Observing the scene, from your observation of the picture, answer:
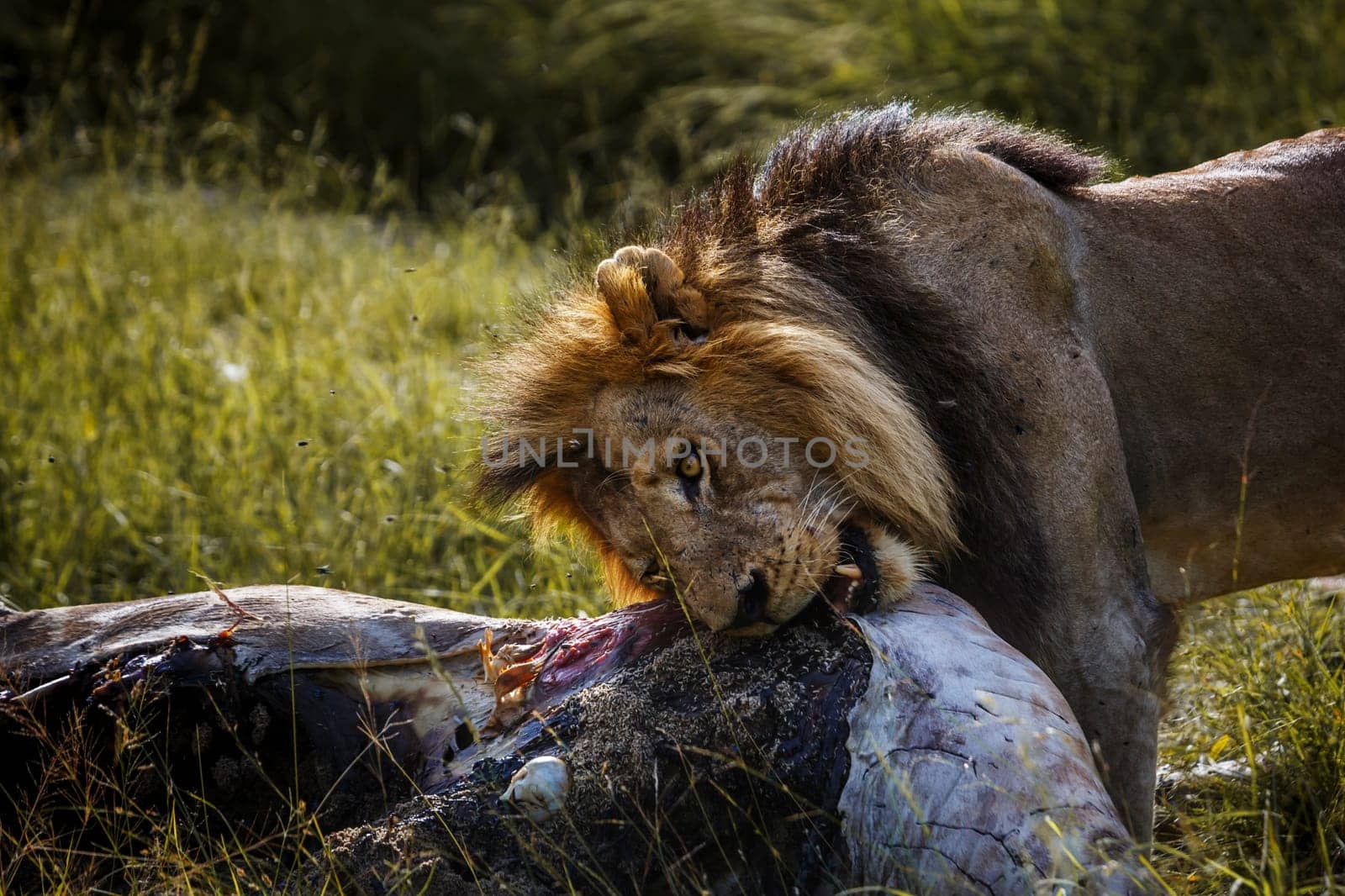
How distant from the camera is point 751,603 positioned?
2.63m

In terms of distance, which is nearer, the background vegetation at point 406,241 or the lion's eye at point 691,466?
the lion's eye at point 691,466

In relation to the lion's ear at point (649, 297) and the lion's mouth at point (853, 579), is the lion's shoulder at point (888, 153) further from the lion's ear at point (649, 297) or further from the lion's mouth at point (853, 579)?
the lion's mouth at point (853, 579)

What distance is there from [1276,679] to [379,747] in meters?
1.99

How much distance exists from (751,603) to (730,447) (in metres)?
0.37

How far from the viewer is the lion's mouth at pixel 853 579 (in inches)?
104

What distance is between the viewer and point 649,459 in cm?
289

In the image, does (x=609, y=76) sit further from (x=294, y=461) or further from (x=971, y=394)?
(x=971, y=394)

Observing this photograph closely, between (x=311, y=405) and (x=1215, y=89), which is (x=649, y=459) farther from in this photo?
(x=1215, y=89)

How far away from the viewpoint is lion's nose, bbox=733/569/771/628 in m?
2.63

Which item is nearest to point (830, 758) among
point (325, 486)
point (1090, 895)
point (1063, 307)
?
point (1090, 895)

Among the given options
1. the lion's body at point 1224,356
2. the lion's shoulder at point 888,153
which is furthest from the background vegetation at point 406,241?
the lion's shoulder at point 888,153

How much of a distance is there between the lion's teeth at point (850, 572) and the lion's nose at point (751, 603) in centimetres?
15

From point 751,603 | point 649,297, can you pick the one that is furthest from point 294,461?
point 751,603

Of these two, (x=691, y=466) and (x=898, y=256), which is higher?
(x=898, y=256)
